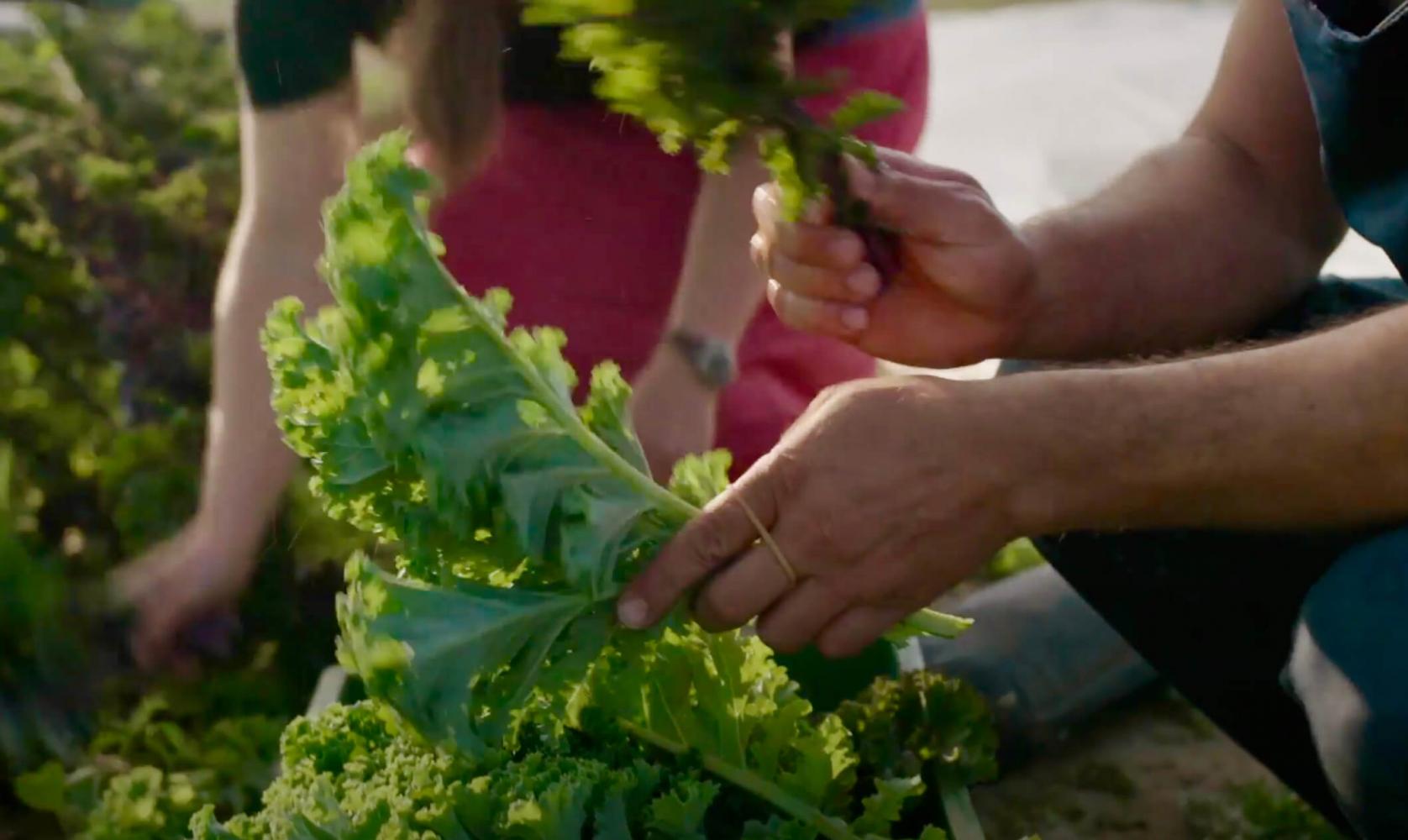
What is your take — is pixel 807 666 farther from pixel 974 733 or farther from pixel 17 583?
pixel 17 583

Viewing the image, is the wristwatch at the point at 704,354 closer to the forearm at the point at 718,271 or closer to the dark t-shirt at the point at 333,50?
the forearm at the point at 718,271

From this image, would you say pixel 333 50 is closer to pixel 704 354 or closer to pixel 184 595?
pixel 704 354

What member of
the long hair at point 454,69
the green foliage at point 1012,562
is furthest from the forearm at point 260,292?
the green foliage at point 1012,562

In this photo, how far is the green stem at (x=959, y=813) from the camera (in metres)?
1.42

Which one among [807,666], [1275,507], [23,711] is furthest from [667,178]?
[23,711]

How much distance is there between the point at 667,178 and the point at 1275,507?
85cm

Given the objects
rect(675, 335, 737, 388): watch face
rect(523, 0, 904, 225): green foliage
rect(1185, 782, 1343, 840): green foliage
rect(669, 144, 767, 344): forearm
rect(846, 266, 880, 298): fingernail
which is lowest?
rect(1185, 782, 1343, 840): green foliage

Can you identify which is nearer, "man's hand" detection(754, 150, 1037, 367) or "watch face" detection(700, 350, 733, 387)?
"man's hand" detection(754, 150, 1037, 367)

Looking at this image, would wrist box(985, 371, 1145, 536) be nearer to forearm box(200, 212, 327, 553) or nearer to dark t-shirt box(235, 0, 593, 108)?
dark t-shirt box(235, 0, 593, 108)

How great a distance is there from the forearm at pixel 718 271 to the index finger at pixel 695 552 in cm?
54

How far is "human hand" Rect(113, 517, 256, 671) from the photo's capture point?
1.80 m

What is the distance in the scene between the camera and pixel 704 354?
182cm

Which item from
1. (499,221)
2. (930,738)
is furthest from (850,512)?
(499,221)

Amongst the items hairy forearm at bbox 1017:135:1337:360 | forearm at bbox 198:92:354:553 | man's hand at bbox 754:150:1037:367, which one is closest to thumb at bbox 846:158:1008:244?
man's hand at bbox 754:150:1037:367
